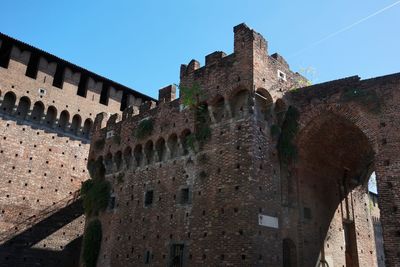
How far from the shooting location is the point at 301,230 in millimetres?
14578

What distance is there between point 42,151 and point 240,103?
1460cm

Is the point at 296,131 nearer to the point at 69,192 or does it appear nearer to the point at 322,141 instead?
the point at 322,141

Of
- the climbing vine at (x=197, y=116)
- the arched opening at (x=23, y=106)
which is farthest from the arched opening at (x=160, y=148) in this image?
the arched opening at (x=23, y=106)

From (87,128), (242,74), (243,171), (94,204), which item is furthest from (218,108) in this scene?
(87,128)

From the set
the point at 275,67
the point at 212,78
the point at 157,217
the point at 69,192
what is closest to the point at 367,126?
the point at 275,67

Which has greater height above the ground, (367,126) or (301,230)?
(367,126)

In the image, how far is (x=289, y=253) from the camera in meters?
14.2

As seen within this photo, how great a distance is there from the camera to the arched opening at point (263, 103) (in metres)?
14.4

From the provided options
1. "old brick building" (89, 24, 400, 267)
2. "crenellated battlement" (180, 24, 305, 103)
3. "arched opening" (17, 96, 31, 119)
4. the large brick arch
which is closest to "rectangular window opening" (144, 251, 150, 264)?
"old brick building" (89, 24, 400, 267)

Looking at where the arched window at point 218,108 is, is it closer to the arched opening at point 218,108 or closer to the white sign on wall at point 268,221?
the arched opening at point 218,108

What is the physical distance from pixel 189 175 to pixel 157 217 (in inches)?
91.3

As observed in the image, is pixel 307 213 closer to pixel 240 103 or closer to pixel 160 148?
pixel 240 103

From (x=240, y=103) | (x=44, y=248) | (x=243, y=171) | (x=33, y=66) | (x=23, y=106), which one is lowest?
(x=44, y=248)

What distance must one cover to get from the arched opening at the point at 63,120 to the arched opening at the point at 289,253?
16764 millimetres
